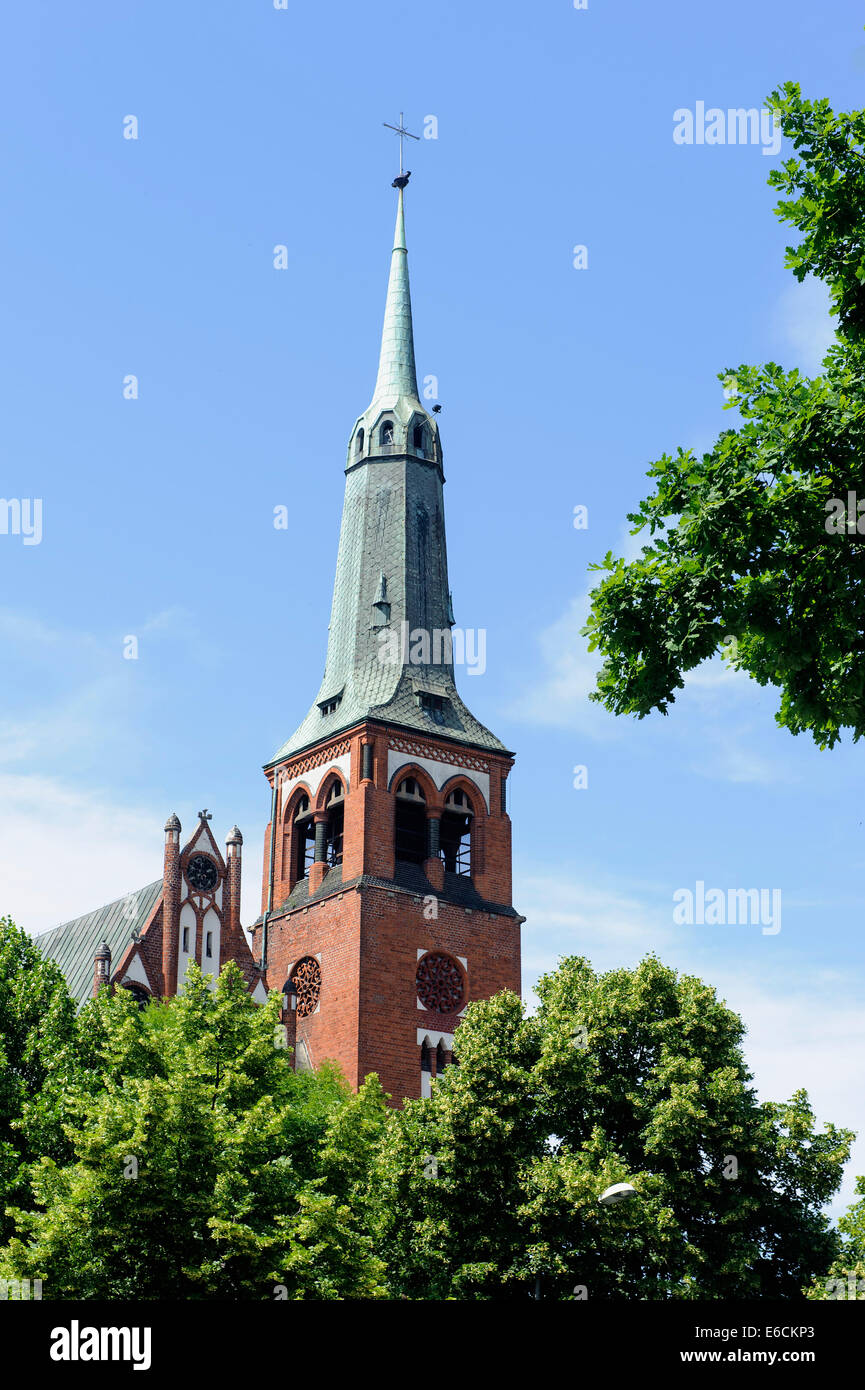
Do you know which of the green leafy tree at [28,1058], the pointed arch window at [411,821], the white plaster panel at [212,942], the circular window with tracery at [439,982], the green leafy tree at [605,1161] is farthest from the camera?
the pointed arch window at [411,821]

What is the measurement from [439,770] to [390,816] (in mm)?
3261

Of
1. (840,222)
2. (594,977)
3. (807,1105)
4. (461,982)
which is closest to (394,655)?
(461,982)

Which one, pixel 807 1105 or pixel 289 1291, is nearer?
pixel 289 1291

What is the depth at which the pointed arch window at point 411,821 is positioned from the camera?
60.8 m

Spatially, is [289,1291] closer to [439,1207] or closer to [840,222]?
[439,1207]

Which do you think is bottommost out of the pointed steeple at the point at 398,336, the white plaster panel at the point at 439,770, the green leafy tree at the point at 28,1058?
the green leafy tree at the point at 28,1058

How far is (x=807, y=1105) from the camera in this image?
39344mm

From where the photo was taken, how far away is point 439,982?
58.2 m

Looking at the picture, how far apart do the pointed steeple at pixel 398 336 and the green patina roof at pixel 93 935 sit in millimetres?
23084

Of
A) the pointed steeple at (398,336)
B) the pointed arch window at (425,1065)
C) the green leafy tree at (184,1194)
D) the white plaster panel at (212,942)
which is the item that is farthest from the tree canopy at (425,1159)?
the pointed steeple at (398,336)

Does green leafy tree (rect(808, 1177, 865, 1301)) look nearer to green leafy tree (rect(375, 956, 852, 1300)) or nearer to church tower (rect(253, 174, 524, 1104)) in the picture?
green leafy tree (rect(375, 956, 852, 1300))

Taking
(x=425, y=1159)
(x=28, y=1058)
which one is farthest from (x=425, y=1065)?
(x=28, y=1058)

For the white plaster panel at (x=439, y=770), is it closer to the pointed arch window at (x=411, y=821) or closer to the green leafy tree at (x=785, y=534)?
the pointed arch window at (x=411, y=821)
